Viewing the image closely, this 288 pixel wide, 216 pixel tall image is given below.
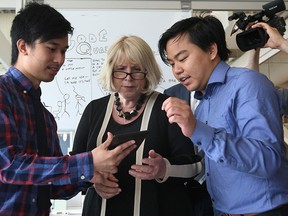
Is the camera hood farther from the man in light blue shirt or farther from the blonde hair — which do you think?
the blonde hair

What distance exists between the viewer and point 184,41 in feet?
4.01

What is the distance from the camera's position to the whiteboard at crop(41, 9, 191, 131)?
2.01 metres

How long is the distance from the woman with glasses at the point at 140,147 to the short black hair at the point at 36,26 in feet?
0.99

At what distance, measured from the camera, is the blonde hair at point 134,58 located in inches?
53.7

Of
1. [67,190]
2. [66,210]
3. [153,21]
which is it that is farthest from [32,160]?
[66,210]

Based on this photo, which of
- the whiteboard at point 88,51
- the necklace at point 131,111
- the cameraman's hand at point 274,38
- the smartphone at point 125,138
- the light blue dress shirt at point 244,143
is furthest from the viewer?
the whiteboard at point 88,51

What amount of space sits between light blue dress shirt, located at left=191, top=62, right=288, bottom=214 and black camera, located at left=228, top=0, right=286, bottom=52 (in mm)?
379

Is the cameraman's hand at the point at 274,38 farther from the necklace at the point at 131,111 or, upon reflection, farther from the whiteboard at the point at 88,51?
the whiteboard at the point at 88,51

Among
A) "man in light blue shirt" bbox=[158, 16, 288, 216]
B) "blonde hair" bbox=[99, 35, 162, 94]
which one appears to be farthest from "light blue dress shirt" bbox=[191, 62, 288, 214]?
"blonde hair" bbox=[99, 35, 162, 94]

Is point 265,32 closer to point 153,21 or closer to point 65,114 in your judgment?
point 153,21

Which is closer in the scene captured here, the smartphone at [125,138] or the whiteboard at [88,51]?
the smartphone at [125,138]

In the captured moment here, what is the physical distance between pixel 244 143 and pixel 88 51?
1.42 metres

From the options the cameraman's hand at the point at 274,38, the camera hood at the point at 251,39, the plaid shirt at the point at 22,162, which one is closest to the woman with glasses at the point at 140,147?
the plaid shirt at the point at 22,162

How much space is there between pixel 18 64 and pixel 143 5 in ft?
3.80
